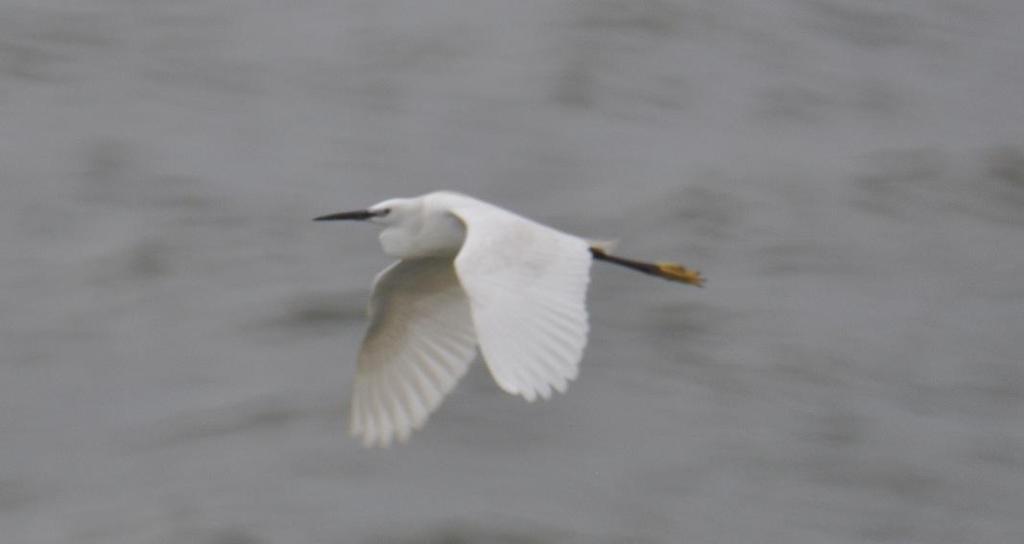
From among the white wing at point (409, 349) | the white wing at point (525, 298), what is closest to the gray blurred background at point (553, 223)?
the white wing at point (409, 349)

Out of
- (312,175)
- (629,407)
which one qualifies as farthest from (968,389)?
(312,175)

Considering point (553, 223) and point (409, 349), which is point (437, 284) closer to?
point (409, 349)

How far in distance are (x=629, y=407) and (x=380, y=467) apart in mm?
1189

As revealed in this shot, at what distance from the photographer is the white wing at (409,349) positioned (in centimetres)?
731

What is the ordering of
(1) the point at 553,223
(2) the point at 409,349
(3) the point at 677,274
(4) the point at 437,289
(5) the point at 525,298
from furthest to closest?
(1) the point at 553,223, (3) the point at 677,274, (4) the point at 437,289, (2) the point at 409,349, (5) the point at 525,298

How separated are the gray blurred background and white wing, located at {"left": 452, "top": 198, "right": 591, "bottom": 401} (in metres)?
1.71

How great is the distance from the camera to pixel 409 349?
7445 mm

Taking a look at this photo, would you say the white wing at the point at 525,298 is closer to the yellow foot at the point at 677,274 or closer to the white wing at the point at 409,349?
the white wing at the point at 409,349

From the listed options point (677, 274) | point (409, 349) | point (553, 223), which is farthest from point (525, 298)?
point (553, 223)

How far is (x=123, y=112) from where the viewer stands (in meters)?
12.1

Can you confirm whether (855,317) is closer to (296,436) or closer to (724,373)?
(724,373)

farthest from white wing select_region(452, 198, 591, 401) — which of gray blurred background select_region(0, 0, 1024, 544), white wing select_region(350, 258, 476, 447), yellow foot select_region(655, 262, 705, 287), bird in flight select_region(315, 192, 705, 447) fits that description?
gray blurred background select_region(0, 0, 1024, 544)

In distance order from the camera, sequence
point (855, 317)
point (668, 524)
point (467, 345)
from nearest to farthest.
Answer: point (467, 345), point (668, 524), point (855, 317)

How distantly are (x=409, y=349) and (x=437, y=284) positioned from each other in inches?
10.1
